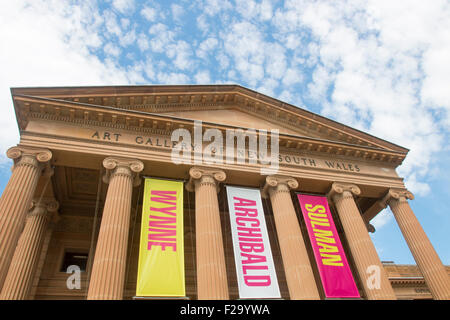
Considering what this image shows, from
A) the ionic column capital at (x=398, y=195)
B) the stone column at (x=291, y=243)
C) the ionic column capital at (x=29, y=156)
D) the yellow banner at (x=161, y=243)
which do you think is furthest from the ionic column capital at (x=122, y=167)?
the ionic column capital at (x=398, y=195)

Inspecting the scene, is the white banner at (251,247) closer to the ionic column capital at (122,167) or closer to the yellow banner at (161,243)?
the yellow banner at (161,243)

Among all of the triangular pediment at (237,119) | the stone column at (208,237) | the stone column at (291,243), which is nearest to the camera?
the stone column at (208,237)

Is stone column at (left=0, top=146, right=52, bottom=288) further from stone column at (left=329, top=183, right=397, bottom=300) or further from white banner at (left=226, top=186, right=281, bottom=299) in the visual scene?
stone column at (left=329, top=183, right=397, bottom=300)

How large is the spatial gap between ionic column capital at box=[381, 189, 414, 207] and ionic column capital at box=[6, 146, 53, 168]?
1527cm

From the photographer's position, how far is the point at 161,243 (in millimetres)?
11070

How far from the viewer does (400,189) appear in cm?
1669

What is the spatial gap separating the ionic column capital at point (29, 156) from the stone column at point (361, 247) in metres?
12.2

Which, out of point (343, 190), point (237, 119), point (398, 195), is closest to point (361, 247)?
point (343, 190)

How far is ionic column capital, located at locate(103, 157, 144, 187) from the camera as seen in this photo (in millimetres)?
12852

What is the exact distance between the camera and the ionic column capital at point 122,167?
12.9 m

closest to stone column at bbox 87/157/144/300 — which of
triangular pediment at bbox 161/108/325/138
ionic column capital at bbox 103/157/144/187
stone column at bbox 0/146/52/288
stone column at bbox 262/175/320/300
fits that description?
ionic column capital at bbox 103/157/144/187
